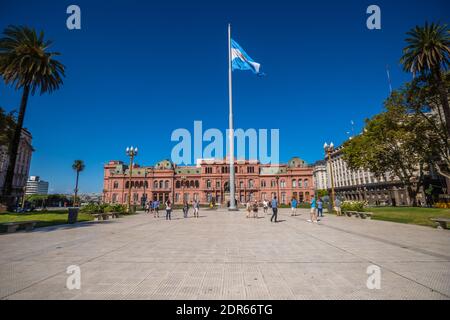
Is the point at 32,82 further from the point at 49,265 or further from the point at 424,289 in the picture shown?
the point at 424,289

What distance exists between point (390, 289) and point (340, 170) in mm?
85317

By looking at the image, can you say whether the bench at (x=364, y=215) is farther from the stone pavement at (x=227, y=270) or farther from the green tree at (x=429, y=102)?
the green tree at (x=429, y=102)

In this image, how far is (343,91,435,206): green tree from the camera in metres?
29.8

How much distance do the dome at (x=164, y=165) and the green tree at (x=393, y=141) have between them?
55767mm

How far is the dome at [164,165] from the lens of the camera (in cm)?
7644

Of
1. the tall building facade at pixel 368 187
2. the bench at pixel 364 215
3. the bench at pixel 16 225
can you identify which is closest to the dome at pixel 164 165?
the tall building facade at pixel 368 187

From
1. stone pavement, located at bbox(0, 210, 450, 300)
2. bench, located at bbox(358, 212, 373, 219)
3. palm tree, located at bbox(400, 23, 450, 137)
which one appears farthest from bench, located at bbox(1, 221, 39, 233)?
palm tree, located at bbox(400, 23, 450, 137)

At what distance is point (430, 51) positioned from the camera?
74.1 ft

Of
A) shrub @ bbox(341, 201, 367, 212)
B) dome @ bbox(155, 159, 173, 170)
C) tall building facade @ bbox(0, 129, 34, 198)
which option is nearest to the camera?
Result: shrub @ bbox(341, 201, 367, 212)

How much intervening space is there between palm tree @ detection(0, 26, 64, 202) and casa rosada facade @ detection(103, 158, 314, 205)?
48.3 m

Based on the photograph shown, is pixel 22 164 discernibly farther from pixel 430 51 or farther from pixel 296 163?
pixel 430 51

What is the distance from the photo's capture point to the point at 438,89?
22.2 metres

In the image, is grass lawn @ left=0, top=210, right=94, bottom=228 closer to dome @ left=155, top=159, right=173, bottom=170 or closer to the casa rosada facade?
the casa rosada facade
